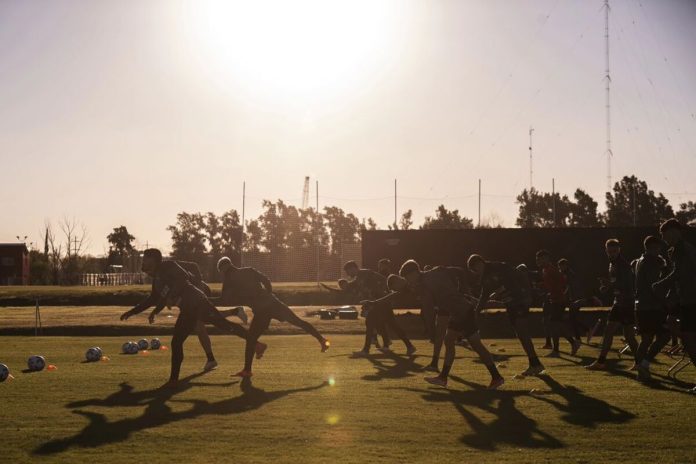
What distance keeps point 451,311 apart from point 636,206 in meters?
92.9

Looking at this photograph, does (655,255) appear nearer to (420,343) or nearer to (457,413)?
(457,413)

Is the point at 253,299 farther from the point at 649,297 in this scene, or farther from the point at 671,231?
the point at 671,231

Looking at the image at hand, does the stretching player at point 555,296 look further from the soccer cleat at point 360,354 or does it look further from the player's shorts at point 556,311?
the soccer cleat at point 360,354

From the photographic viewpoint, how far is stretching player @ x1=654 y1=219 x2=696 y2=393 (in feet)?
43.6

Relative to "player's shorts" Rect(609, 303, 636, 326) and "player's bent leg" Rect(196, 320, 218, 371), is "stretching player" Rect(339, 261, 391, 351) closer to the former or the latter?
"player's bent leg" Rect(196, 320, 218, 371)

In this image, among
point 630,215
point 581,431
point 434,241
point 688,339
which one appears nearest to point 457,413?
point 581,431

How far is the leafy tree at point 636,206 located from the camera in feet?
327

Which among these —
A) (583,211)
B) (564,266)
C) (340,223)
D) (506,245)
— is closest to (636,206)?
(583,211)

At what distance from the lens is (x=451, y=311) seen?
14328 millimetres

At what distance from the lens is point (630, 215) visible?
10256 cm

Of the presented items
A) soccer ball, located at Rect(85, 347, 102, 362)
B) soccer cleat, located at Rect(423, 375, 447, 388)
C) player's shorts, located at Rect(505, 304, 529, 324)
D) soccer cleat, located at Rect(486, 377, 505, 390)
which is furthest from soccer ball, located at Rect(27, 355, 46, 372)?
player's shorts, located at Rect(505, 304, 529, 324)

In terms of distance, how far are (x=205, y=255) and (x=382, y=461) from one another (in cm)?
8226

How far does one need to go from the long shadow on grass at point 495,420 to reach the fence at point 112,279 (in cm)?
7787

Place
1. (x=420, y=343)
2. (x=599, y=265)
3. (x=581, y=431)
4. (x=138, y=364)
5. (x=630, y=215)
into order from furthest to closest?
(x=630, y=215), (x=599, y=265), (x=420, y=343), (x=138, y=364), (x=581, y=431)
